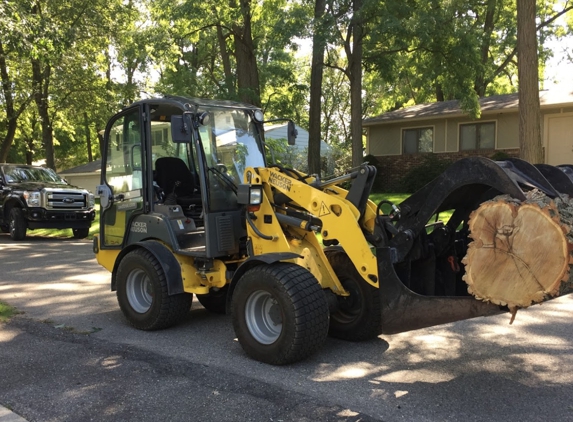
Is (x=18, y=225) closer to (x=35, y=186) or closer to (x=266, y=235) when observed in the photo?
(x=35, y=186)

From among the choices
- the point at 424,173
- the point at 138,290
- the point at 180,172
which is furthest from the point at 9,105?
the point at 138,290

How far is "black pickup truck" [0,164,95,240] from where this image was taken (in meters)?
15.4

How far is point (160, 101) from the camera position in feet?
20.2

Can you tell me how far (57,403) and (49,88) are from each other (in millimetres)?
22916

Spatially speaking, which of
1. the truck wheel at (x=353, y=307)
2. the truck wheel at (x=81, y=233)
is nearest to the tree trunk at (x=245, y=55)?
the truck wheel at (x=81, y=233)

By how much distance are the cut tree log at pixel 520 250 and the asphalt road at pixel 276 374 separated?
88cm

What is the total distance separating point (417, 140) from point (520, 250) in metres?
21.5

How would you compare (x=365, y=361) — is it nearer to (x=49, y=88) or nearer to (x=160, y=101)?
(x=160, y=101)

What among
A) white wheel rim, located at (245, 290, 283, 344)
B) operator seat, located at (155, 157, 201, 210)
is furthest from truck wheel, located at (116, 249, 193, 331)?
white wheel rim, located at (245, 290, 283, 344)

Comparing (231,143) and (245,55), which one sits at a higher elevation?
(245,55)

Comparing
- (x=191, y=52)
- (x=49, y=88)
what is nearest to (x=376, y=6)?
(x=49, y=88)

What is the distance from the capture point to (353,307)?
562 centimetres

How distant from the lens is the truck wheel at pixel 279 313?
465 centimetres

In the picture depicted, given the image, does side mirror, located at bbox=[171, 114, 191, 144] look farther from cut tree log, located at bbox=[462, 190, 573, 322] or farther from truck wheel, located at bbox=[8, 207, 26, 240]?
truck wheel, located at bbox=[8, 207, 26, 240]
